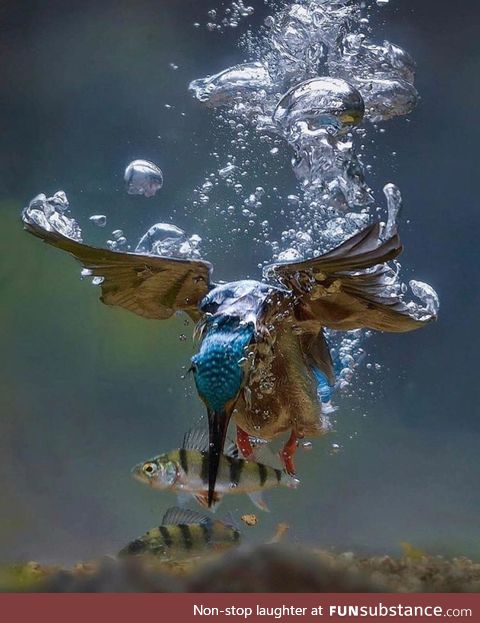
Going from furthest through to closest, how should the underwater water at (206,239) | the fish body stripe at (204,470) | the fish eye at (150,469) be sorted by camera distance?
the underwater water at (206,239)
the fish eye at (150,469)
the fish body stripe at (204,470)

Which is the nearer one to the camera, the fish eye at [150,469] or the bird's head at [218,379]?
the bird's head at [218,379]

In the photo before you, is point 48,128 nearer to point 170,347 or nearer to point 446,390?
point 170,347

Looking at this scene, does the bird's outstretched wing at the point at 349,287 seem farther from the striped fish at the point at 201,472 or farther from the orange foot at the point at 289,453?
the striped fish at the point at 201,472

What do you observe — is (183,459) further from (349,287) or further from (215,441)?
(349,287)

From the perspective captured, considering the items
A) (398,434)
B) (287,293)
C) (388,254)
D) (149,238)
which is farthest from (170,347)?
(388,254)

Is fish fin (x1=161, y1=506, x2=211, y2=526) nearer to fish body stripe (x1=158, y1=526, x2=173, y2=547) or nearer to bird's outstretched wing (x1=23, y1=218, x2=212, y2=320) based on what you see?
fish body stripe (x1=158, y1=526, x2=173, y2=547)

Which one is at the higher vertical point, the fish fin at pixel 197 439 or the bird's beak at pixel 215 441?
the fish fin at pixel 197 439

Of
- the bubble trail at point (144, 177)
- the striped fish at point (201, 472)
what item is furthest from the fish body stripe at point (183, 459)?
the bubble trail at point (144, 177)
